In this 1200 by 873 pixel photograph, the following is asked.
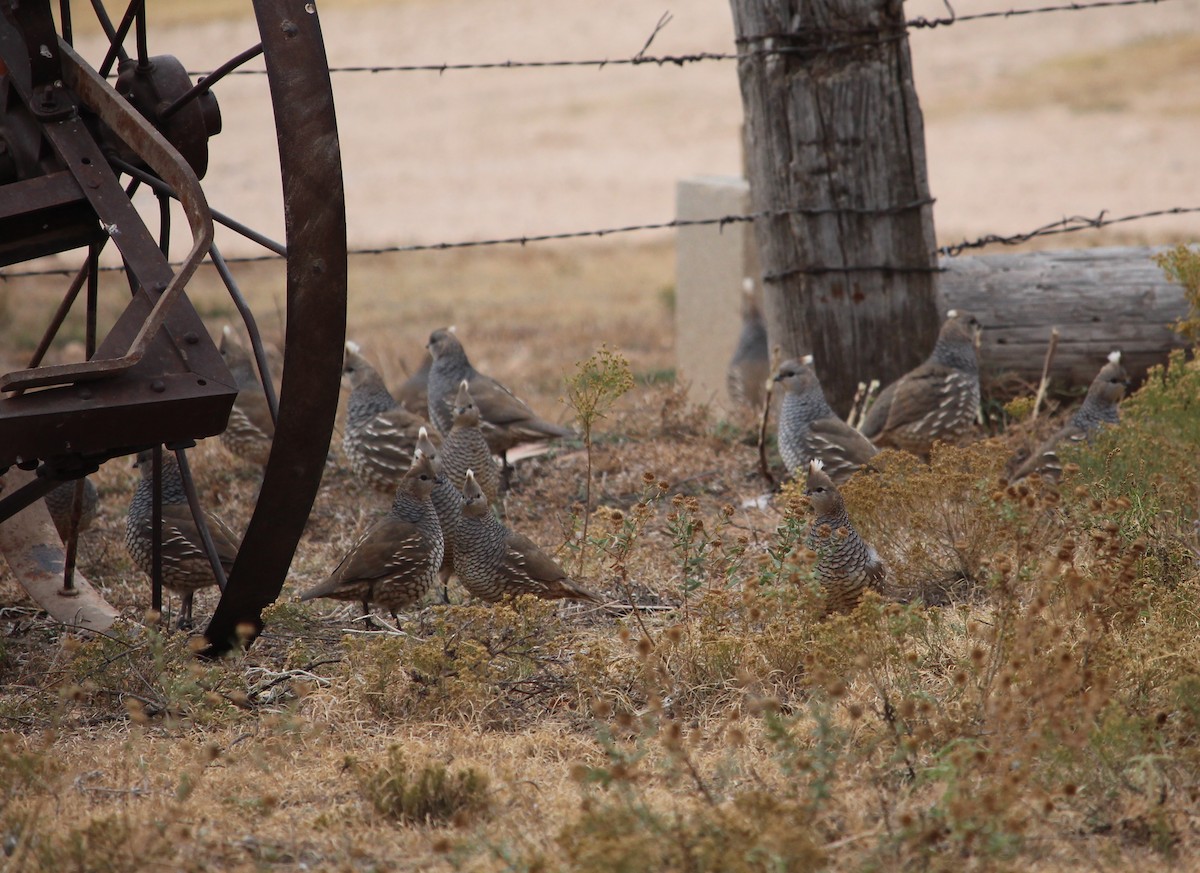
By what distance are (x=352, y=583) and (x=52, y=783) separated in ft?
5.45

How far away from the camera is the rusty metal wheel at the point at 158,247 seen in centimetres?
334

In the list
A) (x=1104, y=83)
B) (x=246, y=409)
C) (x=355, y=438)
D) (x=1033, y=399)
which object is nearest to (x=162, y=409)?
(x=355, y=438)

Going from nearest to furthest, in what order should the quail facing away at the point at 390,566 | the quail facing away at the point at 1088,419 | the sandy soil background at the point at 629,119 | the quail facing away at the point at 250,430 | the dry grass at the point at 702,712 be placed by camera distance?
the dry grass at the point at 702,712, the quail facing away at the point at 390,566, the quail facing away at the point at 1088,419, the quail facing away at the point at 250,430, the sandy soil background at the point at 629,119

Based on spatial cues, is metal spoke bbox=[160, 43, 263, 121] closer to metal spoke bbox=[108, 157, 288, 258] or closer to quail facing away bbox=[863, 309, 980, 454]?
metal spoke bbox=[108, 157, 288, 258]

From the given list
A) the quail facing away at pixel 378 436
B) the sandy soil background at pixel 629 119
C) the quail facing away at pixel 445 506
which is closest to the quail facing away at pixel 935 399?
the quail facing away at pixel 445 506

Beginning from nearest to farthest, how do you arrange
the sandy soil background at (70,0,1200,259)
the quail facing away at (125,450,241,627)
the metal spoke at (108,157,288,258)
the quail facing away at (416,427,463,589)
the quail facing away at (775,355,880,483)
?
the metal spoke at (108,157,288,258) < the quail facing away at (125,450,241,627) < the quail facing away at (416,427,463,589) < the quail facing away at (775,355,880,483) < the sandy soil background at (70,0,1200,259)

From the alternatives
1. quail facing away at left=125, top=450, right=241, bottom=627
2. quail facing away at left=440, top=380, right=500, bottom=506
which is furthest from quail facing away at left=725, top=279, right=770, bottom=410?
quail facing away at left=125, top=450, right=241, bottom=627

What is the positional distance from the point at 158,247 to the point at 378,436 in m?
2.79

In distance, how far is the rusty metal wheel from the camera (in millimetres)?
3339

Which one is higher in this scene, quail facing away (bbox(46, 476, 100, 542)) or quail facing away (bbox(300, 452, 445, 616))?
quail facing away (bbox(46, 476, 100, 542))

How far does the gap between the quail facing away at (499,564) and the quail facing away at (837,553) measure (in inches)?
33.8

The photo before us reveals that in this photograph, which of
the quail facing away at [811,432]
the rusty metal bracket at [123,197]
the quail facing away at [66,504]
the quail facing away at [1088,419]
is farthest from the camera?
the quail facing away at [811,432]

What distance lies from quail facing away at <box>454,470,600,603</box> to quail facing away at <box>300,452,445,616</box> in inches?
4.7

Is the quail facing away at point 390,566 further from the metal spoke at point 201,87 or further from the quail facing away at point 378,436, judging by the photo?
the metal spoke at point 201,87
